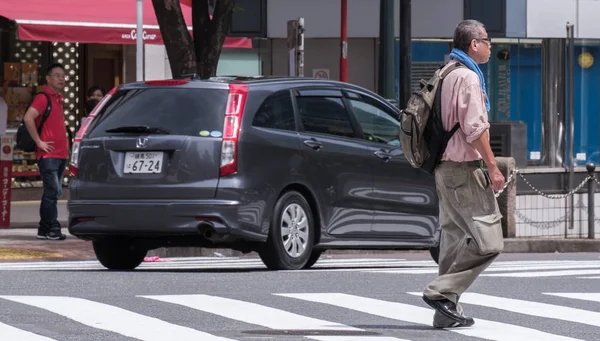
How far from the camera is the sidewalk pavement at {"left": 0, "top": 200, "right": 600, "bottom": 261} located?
52.2 ft

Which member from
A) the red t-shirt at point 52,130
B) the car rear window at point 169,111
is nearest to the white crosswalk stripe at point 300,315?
the car rear window at point 169,111

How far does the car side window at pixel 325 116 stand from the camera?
1332 centimetres

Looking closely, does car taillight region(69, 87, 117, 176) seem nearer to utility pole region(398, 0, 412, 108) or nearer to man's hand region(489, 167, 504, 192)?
man's hand region(489, 167, 504, 192)

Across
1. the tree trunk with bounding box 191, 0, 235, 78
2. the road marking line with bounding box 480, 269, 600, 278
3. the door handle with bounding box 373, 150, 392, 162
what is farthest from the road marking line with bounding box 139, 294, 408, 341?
the tree trunk with bounding box 191, 0, 235, 78

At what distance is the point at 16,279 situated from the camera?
11.8 meters

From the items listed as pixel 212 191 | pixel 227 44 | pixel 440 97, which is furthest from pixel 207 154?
pixel 227 44

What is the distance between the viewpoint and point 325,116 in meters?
13.5

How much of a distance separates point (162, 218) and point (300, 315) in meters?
3.33

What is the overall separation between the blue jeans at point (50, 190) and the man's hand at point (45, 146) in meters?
0.12

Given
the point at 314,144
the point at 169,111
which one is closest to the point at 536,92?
the point at 314,144

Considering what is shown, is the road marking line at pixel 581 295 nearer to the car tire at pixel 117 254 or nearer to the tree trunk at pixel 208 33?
the car tire at pixel 117 254

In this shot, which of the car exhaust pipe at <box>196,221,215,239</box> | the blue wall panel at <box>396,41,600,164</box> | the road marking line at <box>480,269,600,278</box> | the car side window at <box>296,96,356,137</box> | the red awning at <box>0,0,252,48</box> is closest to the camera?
the car exhaust pipe at <box>196,221,215,239</box>

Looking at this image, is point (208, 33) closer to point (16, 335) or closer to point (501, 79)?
point (501, 79)

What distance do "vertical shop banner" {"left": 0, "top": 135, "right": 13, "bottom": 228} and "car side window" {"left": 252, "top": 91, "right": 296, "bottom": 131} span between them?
24.0 ft
